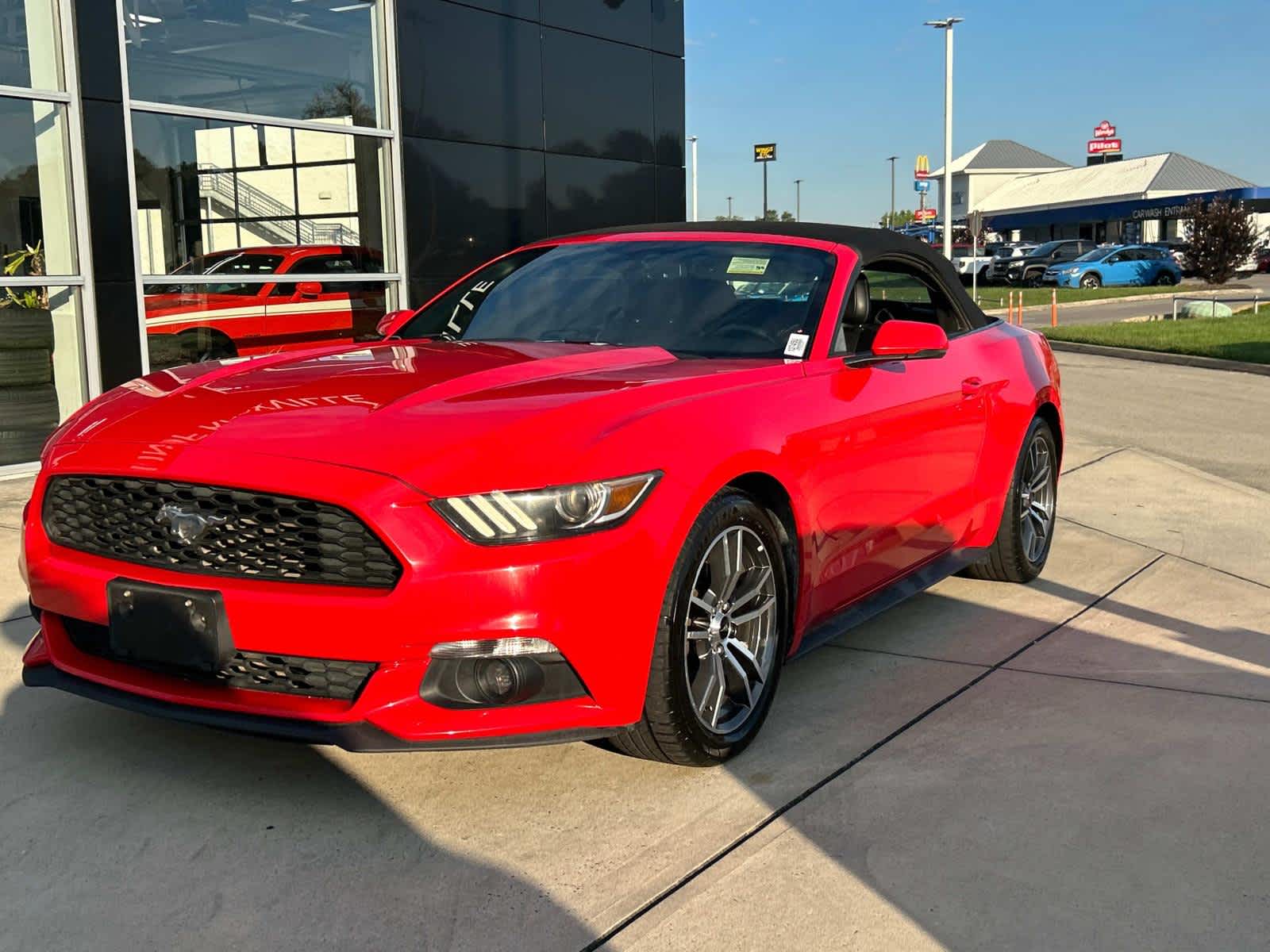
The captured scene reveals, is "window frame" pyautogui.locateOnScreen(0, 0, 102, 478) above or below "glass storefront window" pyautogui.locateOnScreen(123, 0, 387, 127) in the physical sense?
below

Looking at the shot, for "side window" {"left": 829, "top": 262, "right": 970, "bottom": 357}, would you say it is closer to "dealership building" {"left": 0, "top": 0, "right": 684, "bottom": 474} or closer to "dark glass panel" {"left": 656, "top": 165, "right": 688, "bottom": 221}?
"dealership building" {"left": 0, "top": 0, "right": 684, "bottom": 474}

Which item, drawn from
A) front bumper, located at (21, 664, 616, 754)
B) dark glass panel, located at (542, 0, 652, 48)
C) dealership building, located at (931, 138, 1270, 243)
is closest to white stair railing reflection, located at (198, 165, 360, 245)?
dark glass panel, located at (542, 0, 652, 48)

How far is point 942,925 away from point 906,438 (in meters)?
2.14

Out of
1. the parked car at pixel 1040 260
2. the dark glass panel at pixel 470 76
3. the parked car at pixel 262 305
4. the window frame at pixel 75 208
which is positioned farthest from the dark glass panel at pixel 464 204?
the parked car at pixel 1040 260

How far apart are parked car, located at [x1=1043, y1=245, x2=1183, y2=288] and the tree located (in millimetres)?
2800

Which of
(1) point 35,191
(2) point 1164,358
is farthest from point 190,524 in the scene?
(2) point 1164,358

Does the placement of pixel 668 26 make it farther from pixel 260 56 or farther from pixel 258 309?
pixel 258 309

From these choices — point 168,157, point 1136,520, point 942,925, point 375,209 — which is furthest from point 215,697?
point 375,209

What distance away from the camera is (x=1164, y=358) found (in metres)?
18.5

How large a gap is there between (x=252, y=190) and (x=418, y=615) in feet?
28.9

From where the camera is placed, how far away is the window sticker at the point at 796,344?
4348 millimetres

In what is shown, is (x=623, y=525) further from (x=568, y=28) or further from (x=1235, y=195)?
(x=1235, y=195)

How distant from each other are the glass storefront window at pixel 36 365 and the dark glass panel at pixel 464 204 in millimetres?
3737

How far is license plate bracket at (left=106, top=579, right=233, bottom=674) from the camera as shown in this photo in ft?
10.5
